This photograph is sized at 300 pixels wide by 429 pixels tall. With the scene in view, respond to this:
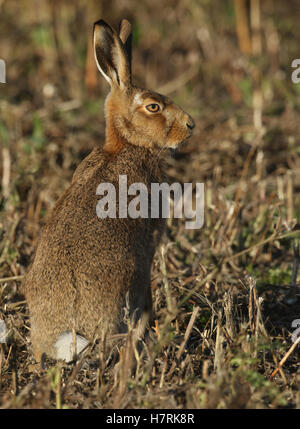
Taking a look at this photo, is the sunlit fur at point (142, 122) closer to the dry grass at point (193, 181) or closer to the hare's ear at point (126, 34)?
the hare's ear at point (126, 34)

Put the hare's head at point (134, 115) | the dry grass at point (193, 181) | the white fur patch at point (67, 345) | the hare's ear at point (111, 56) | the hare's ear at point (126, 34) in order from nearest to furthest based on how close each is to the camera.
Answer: the dry grass at point (193, 181), the white fur patch at point (67, 345), the hare's ear at point (111, 56), the hare's head at point (134, 115), the hare's ear at point (126, 34)

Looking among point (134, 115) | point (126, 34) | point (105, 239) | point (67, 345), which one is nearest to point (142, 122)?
point (134, 115)

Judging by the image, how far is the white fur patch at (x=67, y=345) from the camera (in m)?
2.99

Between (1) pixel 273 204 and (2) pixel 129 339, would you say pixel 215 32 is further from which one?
(2) pixel 129 339

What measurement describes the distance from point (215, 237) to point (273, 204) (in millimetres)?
562

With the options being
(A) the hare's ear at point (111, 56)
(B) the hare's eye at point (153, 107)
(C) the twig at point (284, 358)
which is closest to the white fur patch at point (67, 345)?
(C) the twig at point (284, 358)

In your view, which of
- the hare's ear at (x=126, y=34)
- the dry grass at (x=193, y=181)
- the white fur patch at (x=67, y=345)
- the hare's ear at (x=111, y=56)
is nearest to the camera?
the dry grass at (x=193, y=181)

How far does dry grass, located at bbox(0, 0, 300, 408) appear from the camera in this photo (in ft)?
9.20

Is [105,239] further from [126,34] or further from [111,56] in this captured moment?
[126,34]

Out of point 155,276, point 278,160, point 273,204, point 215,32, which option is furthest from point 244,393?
point 215,32

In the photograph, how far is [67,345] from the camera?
3.02 metres

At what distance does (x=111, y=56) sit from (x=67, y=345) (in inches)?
72.8

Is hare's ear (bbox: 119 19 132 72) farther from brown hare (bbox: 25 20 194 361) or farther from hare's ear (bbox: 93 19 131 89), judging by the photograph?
hare's ear (bbox: 93 19 131 89)

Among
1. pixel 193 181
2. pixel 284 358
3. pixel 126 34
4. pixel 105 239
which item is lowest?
pixel 284 358
